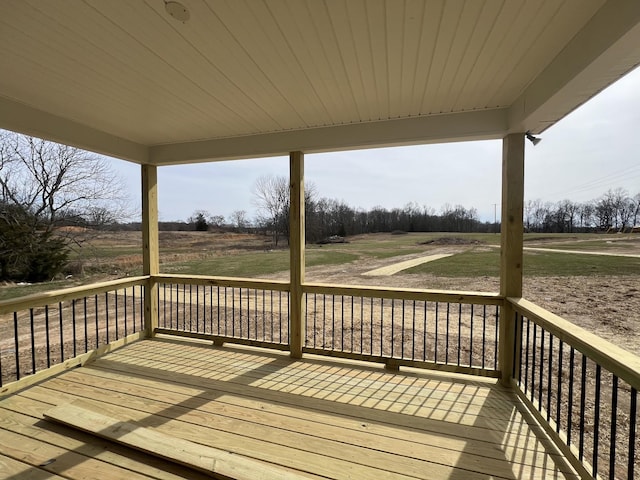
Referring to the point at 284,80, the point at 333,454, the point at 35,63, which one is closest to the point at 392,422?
the point at 333,454

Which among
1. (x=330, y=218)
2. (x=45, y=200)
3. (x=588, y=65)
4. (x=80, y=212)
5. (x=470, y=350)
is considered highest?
(x=45, y=200)

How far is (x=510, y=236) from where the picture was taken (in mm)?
2488

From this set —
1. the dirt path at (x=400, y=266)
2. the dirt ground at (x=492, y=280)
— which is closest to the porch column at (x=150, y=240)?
the dirt ground at (x=492, y=280)

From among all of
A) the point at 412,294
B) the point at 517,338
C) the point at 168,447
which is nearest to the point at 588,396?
the point at 517,338

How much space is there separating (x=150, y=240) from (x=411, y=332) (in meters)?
4.44

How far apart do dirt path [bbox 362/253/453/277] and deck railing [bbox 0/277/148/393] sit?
653 centimetres

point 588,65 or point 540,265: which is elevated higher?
point 588,65

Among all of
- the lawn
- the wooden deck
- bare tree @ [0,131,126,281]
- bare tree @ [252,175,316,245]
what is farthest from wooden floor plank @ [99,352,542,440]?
bare tree @ [0,131,126,281]

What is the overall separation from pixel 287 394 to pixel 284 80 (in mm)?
2382

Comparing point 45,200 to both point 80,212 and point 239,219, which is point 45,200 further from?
point 239,219

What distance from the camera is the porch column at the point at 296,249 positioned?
3125mm

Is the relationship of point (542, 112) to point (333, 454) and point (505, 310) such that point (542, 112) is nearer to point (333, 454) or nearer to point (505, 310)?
point (505, 310)

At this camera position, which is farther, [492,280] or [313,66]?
[492,280]

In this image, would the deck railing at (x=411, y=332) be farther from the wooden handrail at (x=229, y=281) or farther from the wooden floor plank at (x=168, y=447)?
the wooden floor plank at (x=168, y=447)
